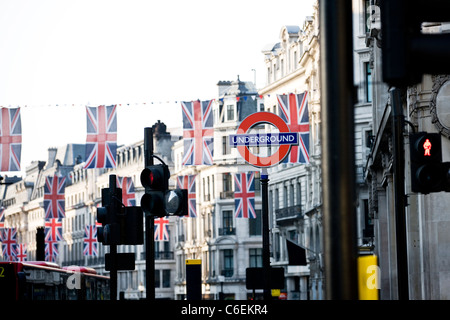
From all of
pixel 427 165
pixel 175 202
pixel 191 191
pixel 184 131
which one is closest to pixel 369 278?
pixel 427 165

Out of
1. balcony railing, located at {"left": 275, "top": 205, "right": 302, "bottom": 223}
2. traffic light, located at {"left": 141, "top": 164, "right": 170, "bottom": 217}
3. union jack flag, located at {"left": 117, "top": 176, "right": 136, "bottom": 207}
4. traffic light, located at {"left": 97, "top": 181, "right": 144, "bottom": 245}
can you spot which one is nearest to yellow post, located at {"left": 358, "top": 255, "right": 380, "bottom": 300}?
traffic light, located at {"left": 141, "top": 164, "right": 170, "bottom": 217}

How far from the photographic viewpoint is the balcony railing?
7719 centimetres

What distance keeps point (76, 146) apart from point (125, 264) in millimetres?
139260

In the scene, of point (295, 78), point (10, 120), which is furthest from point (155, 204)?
point (295, 78)

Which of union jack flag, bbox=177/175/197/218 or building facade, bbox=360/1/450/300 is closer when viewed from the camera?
building facade, bbox=360/1/450/300

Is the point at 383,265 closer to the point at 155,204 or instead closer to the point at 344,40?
the point at 155,204

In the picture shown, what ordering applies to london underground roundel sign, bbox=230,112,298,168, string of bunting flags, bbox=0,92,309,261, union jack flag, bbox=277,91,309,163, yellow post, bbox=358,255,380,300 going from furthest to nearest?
string of bunting flags, bbox=0,92,309,261 → union jack flag, bbox=277,91,309,163 → london underground roundel sign, bbox=230,112,298,168 → yellow post, bbox=358,255,380,300

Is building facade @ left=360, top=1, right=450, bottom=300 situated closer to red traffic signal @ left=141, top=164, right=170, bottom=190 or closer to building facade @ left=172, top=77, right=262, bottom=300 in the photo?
red traffic signal @ left=141, top=164, right=170, bottom=190

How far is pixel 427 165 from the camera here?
38.6ft

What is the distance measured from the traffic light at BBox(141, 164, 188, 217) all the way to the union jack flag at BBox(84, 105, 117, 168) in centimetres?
2086

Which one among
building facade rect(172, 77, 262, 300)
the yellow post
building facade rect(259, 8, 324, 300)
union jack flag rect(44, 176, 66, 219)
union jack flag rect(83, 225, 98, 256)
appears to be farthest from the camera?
building facade rect(172, 77, 262, 300)

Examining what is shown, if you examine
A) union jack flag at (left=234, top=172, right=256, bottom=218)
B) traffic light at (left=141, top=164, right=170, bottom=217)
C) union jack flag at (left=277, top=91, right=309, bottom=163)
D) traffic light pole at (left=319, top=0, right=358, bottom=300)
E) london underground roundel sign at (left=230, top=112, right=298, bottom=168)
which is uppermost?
union jack flag at (left=277, top=91, right=309, bottom=163)

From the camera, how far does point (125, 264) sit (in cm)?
1755

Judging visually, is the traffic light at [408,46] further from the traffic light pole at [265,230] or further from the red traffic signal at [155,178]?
the traffic light pole at [265,230]
